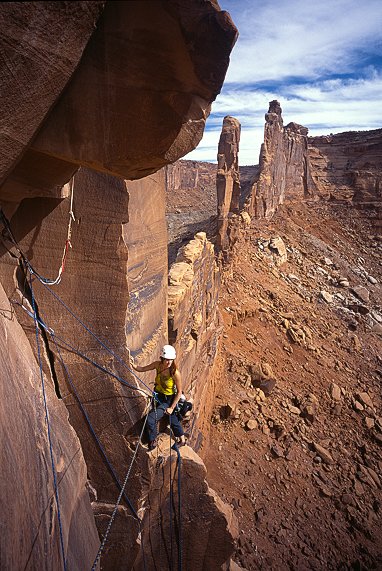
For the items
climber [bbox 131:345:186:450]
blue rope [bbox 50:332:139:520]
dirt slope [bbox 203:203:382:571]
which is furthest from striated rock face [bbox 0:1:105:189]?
dirt slope [bbox 203:203:382:571]

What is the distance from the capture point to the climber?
4.50 metres

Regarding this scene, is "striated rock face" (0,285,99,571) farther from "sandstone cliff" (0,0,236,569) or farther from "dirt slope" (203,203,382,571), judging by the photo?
"dirt slope" (203,203,382,571)

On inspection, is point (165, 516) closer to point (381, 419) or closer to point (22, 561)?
point (22, 561)

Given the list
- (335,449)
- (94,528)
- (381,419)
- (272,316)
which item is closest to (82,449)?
(94,528)

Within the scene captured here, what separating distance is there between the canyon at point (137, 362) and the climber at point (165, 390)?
0.16 m

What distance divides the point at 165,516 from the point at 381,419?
787cm

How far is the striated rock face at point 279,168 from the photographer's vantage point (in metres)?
20.4

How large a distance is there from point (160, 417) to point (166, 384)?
0.39 metres

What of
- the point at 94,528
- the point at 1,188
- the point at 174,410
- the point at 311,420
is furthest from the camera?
the point at 311,420

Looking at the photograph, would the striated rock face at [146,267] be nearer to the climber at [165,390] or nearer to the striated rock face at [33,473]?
the climber at [165,390]

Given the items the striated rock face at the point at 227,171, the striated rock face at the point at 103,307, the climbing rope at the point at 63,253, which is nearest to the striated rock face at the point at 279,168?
the striated rock face at the point at 227,171

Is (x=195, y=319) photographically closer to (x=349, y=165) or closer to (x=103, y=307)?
(x=103, y=307)

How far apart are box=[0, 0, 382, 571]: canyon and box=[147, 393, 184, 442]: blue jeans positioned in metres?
0.15

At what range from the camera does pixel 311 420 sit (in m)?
9.88
